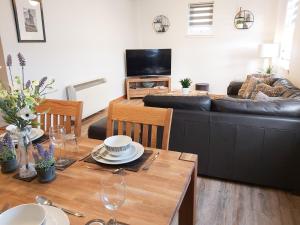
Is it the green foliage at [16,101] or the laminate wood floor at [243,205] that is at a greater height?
the green foliage at [16,101]

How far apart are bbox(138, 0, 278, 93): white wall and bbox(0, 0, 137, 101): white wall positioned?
0.64 metres

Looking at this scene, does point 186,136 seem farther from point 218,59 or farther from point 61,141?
point 218,59

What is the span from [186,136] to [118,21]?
4.05m

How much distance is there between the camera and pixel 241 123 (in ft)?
6.73

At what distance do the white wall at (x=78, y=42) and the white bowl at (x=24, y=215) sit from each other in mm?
2689

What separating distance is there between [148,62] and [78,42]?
2.20 m

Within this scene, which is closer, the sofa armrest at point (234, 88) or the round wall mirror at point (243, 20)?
the sofa armrest at point (234, 88)

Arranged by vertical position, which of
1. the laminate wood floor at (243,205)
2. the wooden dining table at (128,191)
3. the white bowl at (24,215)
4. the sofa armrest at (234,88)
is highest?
the white bowl at (24,215)

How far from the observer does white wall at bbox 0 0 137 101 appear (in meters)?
3.19

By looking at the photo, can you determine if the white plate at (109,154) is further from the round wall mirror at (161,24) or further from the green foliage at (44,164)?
the round wall mirror at (161,24)

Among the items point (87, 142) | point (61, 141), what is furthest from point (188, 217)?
point (61, 141)

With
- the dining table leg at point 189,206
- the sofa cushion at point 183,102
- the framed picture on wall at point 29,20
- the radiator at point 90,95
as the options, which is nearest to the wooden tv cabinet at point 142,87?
the radiator at point 90,95

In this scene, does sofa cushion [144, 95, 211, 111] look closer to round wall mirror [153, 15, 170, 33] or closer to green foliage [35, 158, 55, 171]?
green foliage [35, 158, 55, 171]

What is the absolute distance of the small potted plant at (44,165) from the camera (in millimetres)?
992
